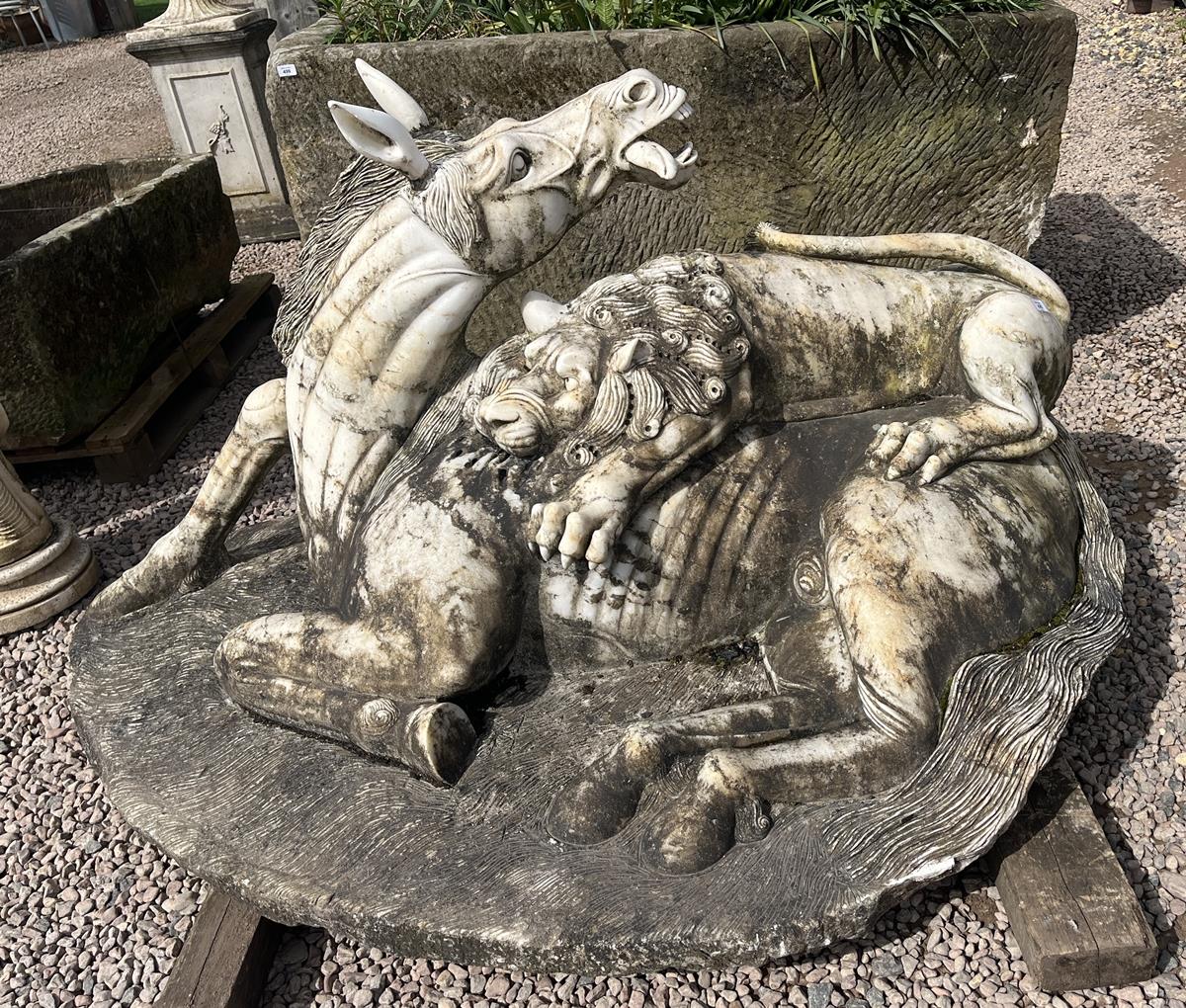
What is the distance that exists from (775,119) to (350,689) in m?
3.60

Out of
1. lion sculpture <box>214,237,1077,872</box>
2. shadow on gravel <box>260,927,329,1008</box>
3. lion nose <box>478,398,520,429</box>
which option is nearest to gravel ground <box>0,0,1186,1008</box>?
shadow on gravel <box>260,927,329,1008</box>

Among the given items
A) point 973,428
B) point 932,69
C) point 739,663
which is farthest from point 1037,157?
point 739,663

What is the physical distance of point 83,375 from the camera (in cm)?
489

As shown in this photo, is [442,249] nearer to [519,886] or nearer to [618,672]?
[618,672]

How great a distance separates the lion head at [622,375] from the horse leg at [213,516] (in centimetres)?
85

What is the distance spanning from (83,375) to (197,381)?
3.82 feet

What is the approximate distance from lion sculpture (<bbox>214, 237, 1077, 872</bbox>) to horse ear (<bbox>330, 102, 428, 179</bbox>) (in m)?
0.50

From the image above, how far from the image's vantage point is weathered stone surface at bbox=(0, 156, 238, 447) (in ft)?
15.1

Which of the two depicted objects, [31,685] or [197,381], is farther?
[197,381]

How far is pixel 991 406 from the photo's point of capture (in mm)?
2379

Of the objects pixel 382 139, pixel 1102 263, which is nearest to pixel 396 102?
pixel 382 139

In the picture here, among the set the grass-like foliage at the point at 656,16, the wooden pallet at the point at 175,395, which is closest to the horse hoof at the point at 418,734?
the wooden pallet at the point at 175,395

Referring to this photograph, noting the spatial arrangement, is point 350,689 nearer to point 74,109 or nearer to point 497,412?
point 497,412

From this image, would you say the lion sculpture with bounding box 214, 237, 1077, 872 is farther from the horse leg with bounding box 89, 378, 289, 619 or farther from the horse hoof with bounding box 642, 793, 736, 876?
the horse leg with bounding box 89, 378, 289, 619
